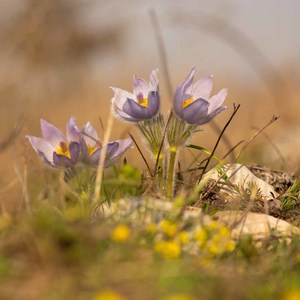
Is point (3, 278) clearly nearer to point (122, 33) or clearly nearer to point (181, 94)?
point (181, 94)

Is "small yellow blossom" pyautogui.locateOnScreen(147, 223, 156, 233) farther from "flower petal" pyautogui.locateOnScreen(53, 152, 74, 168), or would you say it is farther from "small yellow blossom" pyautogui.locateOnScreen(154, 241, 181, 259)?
"flower petal" pyautogui.locateOnScreen(53, 152, 74, 168)

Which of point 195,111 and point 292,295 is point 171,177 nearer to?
point 195,111

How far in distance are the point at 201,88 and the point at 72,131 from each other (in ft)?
1.88

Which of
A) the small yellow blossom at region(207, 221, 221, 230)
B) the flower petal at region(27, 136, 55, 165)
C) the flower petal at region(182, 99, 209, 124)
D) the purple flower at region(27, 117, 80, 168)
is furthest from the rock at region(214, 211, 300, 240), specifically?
the flower petal at region(27, 136, 55, 165)

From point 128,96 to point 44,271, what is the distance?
1.36 m

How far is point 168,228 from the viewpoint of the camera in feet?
7.61

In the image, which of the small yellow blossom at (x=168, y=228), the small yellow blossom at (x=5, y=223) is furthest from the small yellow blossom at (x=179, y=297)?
A: the small yellow blossom at (x=5, y=223)

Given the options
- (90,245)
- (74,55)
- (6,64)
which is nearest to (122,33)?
(74,55)

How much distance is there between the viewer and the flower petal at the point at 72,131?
295 cm

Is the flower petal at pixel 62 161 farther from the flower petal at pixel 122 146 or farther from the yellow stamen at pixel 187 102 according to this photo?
the yellow stamen at pixel 187 102

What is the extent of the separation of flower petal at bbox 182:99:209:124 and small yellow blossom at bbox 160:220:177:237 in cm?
73

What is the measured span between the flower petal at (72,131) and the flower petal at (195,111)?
17.0 inches

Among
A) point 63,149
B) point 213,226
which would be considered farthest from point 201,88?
point 213,226

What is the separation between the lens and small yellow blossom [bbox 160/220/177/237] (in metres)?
2.30
